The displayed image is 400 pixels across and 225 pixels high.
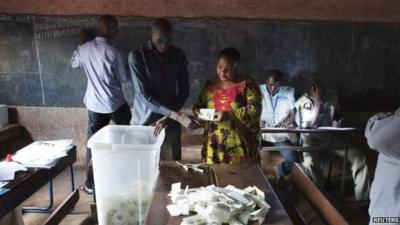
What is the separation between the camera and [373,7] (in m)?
4.07

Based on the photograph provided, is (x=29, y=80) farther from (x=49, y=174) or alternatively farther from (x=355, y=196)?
(x=355, y=196)

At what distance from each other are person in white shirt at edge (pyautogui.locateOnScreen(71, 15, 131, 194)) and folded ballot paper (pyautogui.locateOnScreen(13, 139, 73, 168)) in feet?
2.75

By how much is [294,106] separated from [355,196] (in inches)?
44.8

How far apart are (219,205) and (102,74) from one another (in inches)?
99.7

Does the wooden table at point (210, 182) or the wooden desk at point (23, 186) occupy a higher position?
the wooden table at point (210, 182)

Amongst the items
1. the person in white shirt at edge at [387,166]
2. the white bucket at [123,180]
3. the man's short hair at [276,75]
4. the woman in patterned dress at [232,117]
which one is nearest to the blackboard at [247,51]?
the man's short hair at [276,75]

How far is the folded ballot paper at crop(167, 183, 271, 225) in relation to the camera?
4.50 ft

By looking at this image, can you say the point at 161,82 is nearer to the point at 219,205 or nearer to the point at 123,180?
the point at 123,180

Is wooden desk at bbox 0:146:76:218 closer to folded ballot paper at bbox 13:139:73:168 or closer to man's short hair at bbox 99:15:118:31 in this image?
folded ballot paper at bbox 13:139:73:168

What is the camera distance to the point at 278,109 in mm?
3875

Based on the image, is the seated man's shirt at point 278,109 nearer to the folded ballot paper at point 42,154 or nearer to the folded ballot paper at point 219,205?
the folded ballot paper at point 42,154

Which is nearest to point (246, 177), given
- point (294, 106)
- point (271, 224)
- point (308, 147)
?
point (271, 224)

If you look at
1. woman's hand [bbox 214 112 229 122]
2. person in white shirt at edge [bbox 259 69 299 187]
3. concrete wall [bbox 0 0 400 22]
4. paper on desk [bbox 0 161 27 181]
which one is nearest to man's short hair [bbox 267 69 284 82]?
person in white shirt at edge [bbox 259 69 299 187]

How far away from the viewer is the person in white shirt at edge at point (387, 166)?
1872mm
